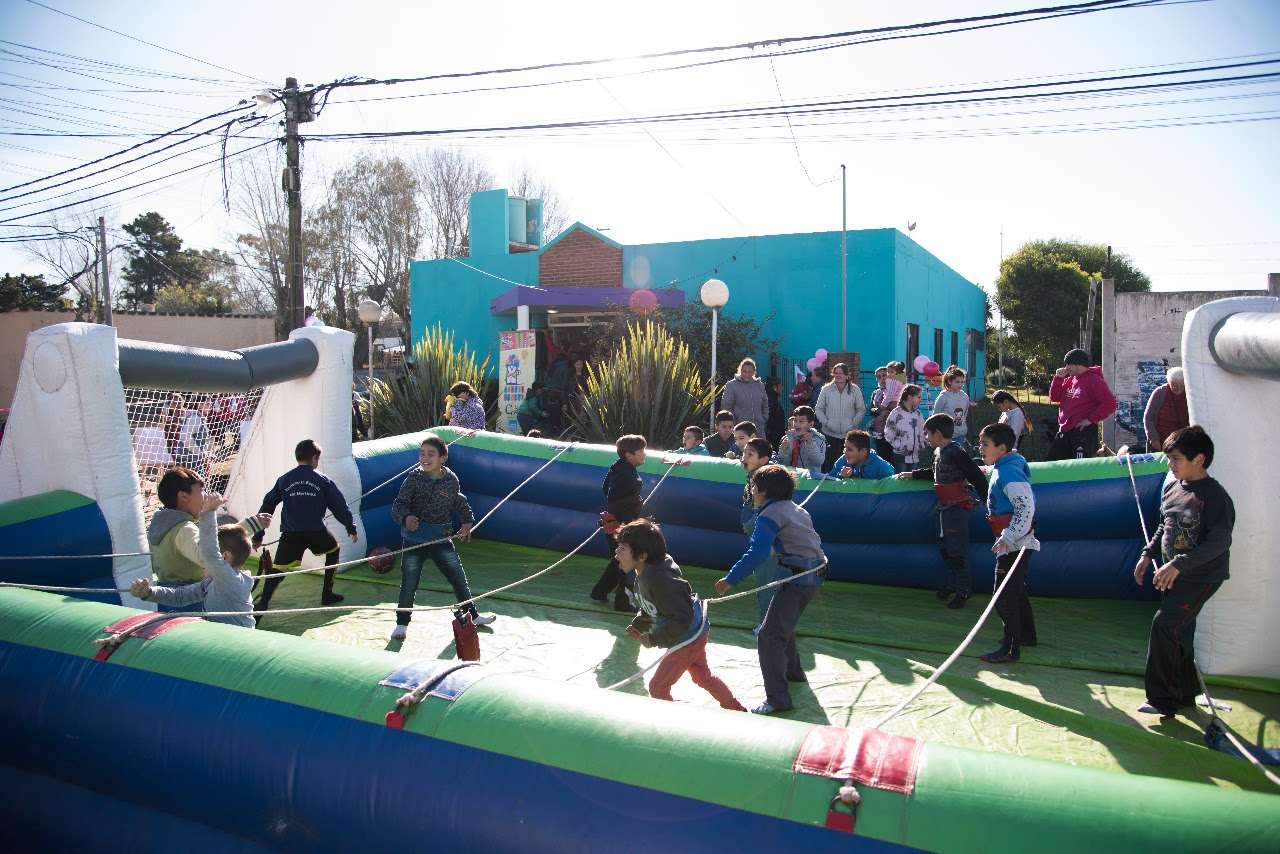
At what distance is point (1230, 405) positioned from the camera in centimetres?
506

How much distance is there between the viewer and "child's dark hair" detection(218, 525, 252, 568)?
14.8 feet

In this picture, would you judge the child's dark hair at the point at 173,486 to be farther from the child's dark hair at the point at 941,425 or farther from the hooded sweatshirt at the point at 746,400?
the hooded sweatshirt at the point at 746,400

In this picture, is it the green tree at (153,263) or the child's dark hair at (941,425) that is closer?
the child's dark hair at (941,425)

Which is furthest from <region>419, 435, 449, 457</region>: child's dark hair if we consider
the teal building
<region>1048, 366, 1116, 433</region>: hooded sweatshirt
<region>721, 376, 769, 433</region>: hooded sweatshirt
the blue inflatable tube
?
the teal building

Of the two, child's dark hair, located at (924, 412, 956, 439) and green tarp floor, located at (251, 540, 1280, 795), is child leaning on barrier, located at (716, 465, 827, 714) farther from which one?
child's dark hair, located at (924, 412, 956, 439)

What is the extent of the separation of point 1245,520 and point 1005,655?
5.08 feet

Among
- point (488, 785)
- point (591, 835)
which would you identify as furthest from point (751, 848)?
point (488, 785)

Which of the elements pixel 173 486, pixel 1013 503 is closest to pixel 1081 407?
pixel 1013 503

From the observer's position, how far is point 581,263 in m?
18.4

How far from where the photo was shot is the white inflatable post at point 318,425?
8062 mm

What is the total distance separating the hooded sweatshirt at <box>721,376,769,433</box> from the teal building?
629cm

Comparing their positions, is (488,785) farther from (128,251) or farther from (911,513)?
(128,251)

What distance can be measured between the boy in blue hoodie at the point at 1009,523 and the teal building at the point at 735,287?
1030 centimetres

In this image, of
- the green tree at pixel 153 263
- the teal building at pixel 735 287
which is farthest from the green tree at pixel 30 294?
the teal building at pixel 735 287
